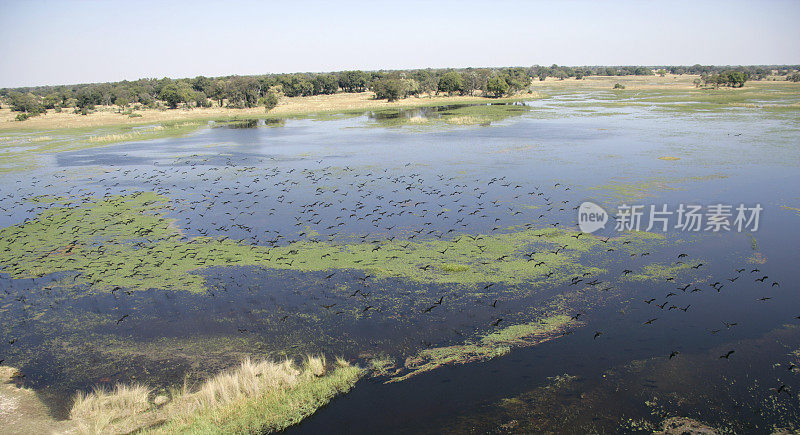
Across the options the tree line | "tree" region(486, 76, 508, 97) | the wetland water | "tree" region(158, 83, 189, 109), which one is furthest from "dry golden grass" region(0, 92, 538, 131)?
the wetland water

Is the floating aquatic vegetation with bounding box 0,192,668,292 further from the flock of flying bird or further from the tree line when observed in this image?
the tree line

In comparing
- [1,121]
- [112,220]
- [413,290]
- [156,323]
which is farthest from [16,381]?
[1,121]

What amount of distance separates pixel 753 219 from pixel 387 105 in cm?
9204

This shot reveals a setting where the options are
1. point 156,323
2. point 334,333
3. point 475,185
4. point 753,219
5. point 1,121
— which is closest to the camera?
point 334,333

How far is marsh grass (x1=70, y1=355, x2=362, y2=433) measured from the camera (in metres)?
12.6

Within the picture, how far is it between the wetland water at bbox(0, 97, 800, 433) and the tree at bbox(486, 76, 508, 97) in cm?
8334

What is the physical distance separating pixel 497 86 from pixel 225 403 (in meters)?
119

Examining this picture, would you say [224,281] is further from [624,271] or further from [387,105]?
[387,105]

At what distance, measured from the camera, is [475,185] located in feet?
120

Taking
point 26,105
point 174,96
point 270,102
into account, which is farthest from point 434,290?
point 26,105

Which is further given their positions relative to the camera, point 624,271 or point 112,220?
point 112,220

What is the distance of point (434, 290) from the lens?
19750 mm

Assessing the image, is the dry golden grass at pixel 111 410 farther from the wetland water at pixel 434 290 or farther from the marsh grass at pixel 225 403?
the wetland water at pixel 434 290

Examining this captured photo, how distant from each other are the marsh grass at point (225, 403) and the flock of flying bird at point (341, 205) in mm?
3790
